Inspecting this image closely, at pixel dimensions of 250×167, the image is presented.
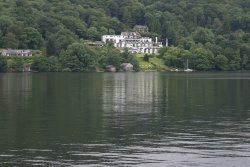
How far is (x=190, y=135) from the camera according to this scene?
35.4 metres

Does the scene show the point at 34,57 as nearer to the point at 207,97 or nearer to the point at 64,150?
the point at 207,97

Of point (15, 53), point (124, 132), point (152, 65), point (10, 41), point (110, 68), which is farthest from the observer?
point (10, 41)

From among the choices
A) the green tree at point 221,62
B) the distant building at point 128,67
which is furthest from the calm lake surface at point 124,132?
the green tree at point 221,62

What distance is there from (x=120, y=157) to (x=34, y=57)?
5981 inches

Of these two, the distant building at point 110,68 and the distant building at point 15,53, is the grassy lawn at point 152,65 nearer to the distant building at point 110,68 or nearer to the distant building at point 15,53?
the distant building at point 110,68

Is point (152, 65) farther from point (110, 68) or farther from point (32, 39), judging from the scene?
point (32, 39)

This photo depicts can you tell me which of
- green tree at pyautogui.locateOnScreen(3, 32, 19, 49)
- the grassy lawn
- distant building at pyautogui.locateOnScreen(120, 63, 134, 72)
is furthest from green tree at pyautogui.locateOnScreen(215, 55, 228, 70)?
green tree at pyautogui.locateOnScreen(3, 32, 19, 49)

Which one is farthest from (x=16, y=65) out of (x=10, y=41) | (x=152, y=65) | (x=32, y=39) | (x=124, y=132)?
(x=124, y=132)

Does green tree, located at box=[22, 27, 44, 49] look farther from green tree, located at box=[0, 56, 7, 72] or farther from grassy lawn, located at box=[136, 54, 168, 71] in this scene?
grassy lawn, located at box=[136, 54, 168, 71]

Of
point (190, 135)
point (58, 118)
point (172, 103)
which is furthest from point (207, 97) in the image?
point (190, 135)

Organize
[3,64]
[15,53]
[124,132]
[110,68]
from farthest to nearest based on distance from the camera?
1. [110,68]
2. [15,53]
3. [3,64]
4. [124,132]

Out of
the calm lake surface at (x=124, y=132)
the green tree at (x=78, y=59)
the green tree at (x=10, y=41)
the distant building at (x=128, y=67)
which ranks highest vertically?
the green tree at (x=10, y=41)

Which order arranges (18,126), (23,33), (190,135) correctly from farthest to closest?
(23,33) → (18,126) → (190,135)

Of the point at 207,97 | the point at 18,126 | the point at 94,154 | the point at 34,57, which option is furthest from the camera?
the point at 34,57
